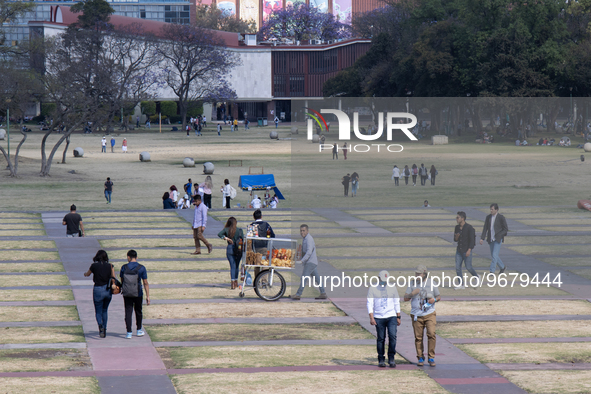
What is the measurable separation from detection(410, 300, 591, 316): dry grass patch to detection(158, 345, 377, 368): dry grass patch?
3.45 metres

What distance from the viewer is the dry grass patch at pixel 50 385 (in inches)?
392

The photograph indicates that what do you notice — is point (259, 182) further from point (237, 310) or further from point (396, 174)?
point (237, 310)

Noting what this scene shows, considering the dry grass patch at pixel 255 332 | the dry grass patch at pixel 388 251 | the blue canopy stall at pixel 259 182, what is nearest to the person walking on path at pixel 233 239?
the dry grass patch at pixel 255 332

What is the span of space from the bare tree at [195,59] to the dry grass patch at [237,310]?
3402 inches

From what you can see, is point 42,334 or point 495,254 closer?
point 42,334

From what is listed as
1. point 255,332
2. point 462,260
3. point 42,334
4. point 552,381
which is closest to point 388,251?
point 462,260

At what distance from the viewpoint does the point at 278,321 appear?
14.4 metres

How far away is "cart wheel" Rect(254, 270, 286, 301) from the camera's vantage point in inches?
639

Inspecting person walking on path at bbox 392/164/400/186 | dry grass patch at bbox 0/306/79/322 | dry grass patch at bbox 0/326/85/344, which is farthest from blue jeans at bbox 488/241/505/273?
person walking on path at bbox 392/164/400/186

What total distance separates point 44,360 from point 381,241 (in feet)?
47.4

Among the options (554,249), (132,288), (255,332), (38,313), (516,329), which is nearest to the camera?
(132,288)

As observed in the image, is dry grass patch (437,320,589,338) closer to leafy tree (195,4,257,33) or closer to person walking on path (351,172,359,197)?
person walking on path (351,172,359,197)

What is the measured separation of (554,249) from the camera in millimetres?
22766

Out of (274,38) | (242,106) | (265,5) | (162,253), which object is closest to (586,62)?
(162,253)
